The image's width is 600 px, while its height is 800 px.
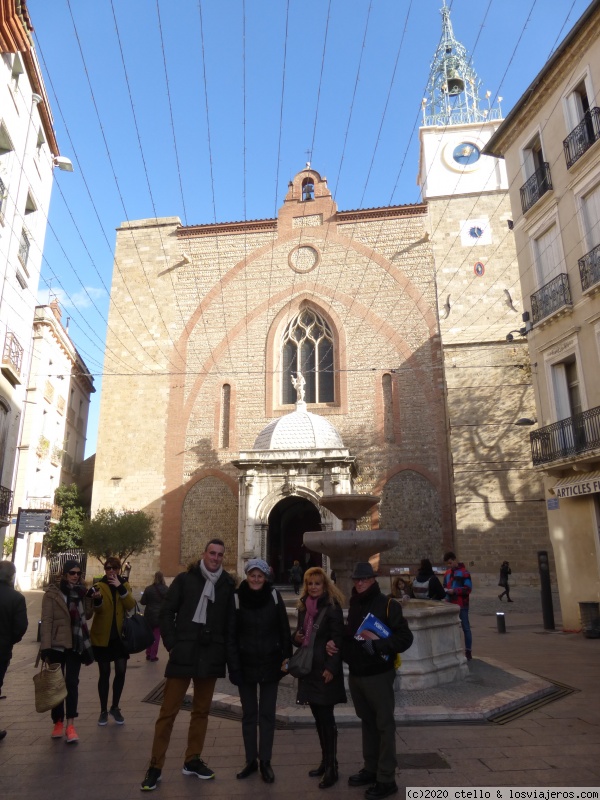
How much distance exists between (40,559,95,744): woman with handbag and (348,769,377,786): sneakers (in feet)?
8.78

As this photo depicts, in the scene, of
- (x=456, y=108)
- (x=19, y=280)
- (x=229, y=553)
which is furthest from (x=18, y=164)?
(x=456, y=108)

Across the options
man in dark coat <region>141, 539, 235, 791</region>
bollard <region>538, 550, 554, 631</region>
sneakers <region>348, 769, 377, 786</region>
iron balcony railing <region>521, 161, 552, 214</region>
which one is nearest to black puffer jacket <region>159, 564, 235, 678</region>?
man in dark coat <region>141, 539, 235, 791</region>

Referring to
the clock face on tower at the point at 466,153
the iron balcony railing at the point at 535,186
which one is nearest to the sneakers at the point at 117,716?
the iron balcony railing at the point at 535,186

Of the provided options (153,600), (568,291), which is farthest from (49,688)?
(568,291)

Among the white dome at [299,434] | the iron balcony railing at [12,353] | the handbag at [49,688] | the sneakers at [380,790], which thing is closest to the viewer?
the sneakers at [380,790]

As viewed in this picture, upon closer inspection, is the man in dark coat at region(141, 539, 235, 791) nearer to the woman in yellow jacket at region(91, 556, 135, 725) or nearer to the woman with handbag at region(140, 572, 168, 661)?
the woman in yellow jacket at region(91, 556, 135, 725)

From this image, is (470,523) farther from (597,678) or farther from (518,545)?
(597,678)

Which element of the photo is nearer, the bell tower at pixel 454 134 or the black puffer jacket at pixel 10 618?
the black puffer jacket at pixel 10 618

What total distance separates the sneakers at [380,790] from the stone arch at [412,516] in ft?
60.8

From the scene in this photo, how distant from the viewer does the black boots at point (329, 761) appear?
13.9 feet

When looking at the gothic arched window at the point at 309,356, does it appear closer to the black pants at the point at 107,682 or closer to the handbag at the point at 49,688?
the black pants at the point at 107,682

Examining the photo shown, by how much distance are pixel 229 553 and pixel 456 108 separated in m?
30.3

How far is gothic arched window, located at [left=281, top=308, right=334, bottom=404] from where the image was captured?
2598 centimetres

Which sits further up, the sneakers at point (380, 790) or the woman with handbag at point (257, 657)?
the woman with handbag at point (257, 657)
